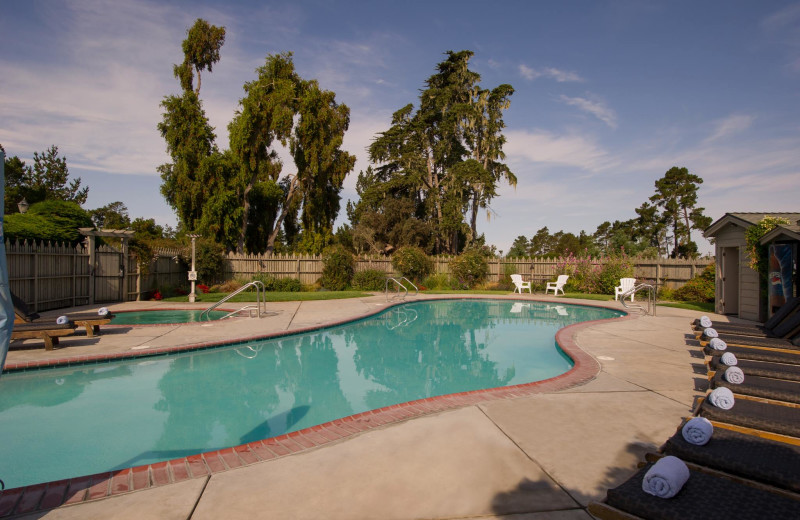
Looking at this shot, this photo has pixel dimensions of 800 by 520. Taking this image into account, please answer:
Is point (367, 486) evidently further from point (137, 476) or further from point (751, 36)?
point (751, 36)

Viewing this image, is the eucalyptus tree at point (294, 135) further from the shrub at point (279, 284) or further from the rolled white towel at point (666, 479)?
the rolled white towel at point (666, 479)

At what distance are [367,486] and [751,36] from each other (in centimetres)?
2020

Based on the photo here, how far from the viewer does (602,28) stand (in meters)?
16.8

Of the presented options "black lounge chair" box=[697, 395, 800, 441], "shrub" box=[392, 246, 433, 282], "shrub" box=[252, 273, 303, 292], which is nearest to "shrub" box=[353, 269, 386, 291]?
"shrub" box=[392, 246, 433, 282]

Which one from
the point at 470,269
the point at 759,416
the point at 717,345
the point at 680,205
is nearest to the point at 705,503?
the point at 759,416

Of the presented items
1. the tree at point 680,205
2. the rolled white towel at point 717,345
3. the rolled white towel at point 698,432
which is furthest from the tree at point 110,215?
the tree at point 680,205

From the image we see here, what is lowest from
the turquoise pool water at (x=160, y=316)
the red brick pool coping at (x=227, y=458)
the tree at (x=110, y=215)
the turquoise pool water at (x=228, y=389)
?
the turquoise pool water at (x=228, y=389)

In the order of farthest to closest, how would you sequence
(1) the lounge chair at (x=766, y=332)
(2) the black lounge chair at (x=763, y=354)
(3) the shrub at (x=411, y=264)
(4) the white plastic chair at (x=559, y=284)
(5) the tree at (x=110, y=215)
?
(5) the tree at (x=110, y=215), (3) the shrub at (x=411, y=264), (4) the white plastic chair at (x=559, y=284), (1) the lounge chair at (x=766, y=332), (2) the black lounge chair at (x=763, y=354)

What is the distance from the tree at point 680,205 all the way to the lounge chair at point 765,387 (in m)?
42.5

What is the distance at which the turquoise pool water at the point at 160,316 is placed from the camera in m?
11.7

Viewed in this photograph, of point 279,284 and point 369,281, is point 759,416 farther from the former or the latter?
point 279,284

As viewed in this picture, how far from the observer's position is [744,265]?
463 inches

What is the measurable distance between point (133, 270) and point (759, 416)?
18.0 m

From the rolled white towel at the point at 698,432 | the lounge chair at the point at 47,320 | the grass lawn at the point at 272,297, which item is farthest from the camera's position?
the grass lawn at the point at 272,297
